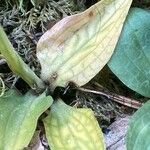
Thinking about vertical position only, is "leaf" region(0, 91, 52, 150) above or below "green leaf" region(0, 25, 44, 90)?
below

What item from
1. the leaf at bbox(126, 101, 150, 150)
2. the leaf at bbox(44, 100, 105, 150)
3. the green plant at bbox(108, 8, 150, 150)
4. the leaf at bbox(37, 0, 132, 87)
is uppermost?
the leaf at bbox(37, 0, 132, 87)

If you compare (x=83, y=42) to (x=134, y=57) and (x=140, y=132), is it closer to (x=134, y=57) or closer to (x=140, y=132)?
(x=134, y=57)

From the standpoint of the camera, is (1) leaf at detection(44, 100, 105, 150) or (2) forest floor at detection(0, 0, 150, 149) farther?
(2) forest floor at detection(0, 0, 150, 149)

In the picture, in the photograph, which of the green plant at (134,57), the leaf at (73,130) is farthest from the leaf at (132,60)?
the leaf at (73,130)

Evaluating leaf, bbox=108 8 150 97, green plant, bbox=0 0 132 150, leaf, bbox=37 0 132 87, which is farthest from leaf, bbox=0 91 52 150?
leaf, bbox=108 8 150 97

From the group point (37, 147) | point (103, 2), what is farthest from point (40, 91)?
point (103, 2)

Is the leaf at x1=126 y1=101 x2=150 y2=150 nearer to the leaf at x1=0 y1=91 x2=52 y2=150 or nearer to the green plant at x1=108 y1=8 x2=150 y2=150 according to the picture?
the green plant at x1=108 y1=8 x2=150 y2=150
